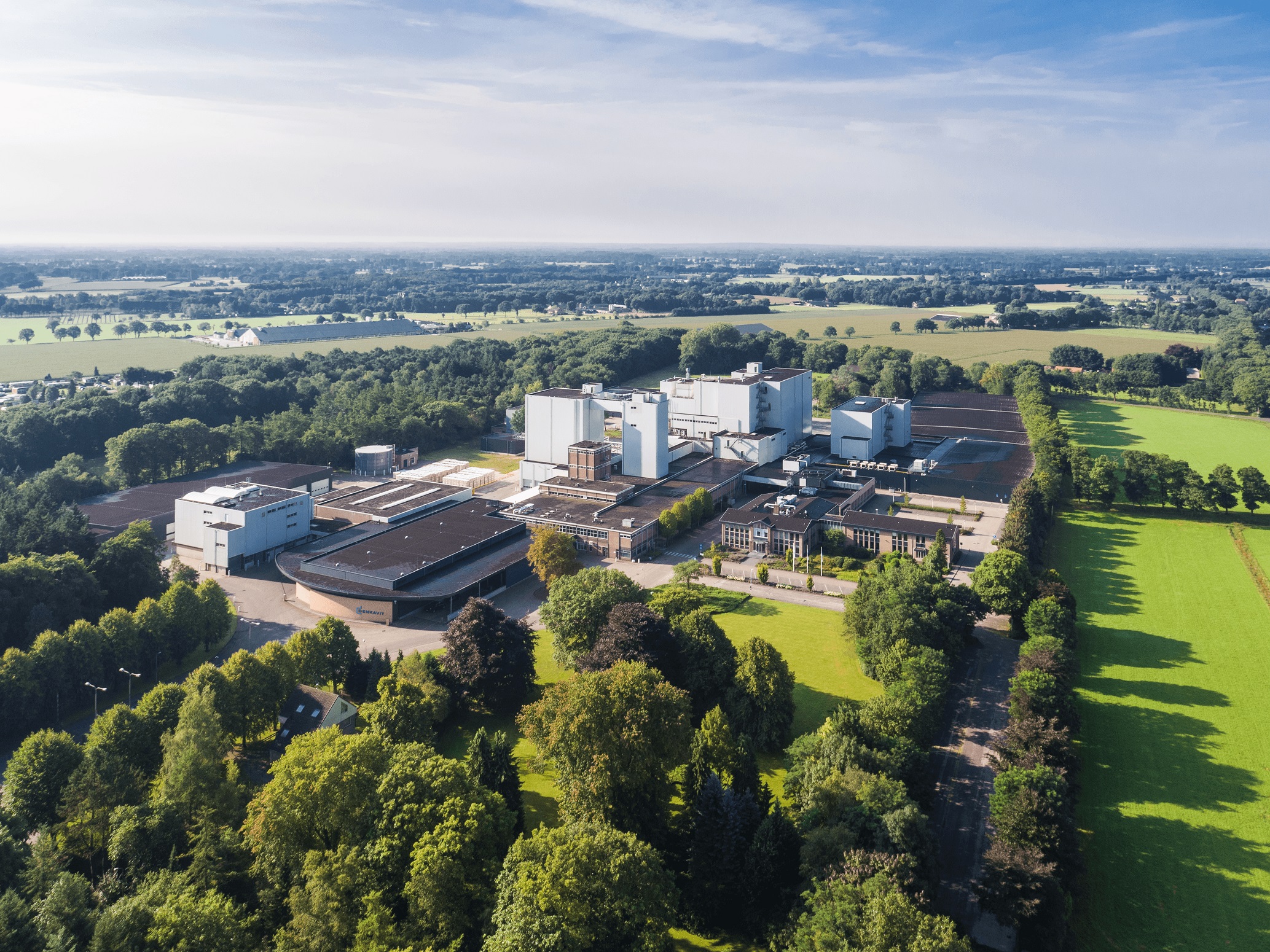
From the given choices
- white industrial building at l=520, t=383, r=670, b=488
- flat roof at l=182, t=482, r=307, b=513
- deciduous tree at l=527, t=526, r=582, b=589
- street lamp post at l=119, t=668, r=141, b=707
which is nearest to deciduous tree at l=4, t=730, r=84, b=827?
street lamp post at l=119, t=668, r=141, b=707

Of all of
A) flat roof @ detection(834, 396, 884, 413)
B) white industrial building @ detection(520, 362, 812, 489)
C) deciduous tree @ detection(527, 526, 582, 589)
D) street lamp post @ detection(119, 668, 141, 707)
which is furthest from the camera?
flat roof @ detection(834, 396, 884, 413)

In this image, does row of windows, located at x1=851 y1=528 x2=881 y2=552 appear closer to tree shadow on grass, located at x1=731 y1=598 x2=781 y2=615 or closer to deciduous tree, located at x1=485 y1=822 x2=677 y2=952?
tree shadow on grass, located at x1=731 y1=598 x2=781 y2=615

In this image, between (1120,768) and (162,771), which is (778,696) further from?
(162,771)

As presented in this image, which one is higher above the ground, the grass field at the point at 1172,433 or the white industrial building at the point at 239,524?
the grass field at the point at 1172,433

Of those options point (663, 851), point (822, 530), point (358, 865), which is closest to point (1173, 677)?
point (822, 530)

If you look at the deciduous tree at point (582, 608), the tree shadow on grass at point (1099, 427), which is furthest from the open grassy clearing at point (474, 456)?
the tree shadow on grass at point (1099, 427)

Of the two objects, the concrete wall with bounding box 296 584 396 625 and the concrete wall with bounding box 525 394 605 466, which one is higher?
the concrete wall with bounding box 525 394 605 466

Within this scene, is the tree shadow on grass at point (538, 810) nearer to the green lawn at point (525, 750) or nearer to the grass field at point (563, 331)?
the green lawn at point (525, 750)

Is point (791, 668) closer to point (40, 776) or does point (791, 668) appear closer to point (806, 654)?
point (806, 654)
